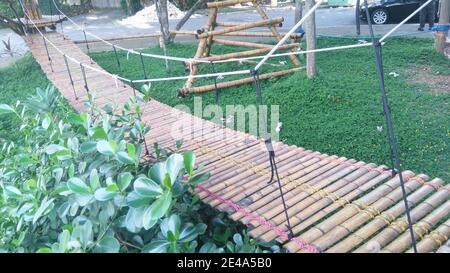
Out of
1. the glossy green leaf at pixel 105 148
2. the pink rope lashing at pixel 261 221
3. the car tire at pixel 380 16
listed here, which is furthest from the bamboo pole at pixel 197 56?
the car tire at pixel 380 16

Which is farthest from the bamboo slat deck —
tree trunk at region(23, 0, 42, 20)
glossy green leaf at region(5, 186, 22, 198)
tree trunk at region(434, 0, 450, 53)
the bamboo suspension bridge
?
tree trunk at region(23, 0, 42, 20)

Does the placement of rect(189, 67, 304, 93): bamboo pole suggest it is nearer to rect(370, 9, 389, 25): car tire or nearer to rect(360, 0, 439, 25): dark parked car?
rect(360, 0, 439, 25): dark parked car

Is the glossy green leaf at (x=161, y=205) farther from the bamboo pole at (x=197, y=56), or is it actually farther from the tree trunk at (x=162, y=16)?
the tree trunk at (x=162, y=16)

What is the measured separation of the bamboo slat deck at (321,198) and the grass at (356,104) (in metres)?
1.09

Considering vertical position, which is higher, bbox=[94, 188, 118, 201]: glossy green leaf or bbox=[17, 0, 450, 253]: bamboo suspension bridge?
bbox=[94, 188, 118, 201]: glossy green leaf

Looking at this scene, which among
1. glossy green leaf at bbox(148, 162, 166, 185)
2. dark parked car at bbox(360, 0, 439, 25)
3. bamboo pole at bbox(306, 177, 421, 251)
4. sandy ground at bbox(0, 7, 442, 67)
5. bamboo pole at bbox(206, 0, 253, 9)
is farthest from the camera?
dark parked car at bbox(360, 0, 439, 25)

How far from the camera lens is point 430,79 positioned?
177 inches

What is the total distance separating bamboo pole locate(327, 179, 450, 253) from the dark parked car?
7.55m

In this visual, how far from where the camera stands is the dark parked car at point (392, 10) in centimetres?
823

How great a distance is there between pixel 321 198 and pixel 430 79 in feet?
11.7

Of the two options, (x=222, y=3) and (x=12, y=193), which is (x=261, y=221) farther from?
(x=222, y=3)

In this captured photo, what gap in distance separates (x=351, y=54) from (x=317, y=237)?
15.6 ft

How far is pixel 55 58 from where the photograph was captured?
18.6 feet

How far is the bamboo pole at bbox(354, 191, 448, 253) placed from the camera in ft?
4.77
